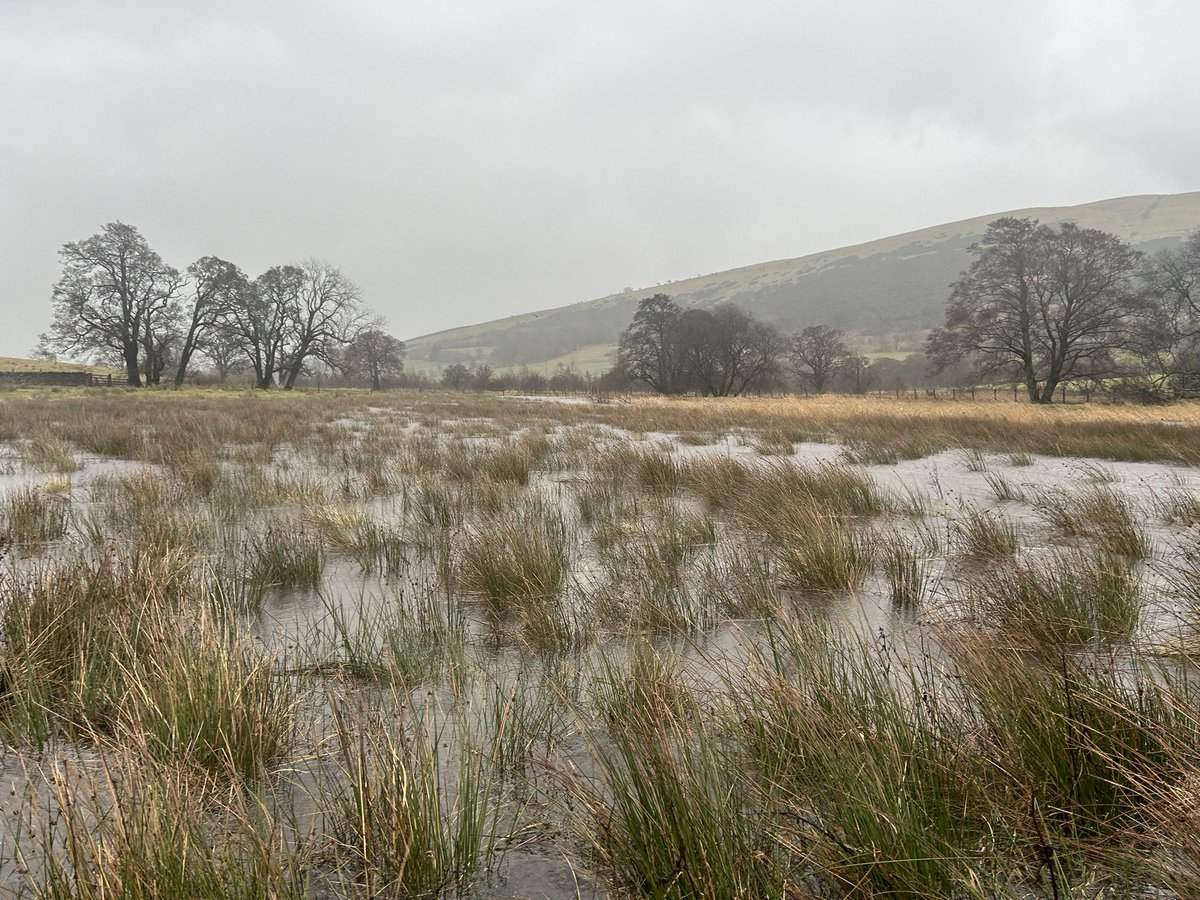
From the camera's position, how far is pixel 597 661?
2.20 m

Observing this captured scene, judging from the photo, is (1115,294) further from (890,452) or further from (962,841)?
(962,841)

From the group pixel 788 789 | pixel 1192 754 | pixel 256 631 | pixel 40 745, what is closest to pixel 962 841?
pixel 788 789

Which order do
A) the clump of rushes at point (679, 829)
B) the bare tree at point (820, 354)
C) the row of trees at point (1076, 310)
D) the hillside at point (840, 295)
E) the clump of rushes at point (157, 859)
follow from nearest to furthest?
the clump of rushes at point (157, 859) → the clump of rushes at point (679, 829) → the row of trees at point (1076, 310) → the bare tree at point (820, 354) → the hillside at point (840, 295)

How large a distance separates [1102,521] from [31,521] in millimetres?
7677

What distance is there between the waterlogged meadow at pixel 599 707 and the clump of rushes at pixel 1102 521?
7 cm

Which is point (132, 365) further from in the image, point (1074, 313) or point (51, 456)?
point (1074, 313)

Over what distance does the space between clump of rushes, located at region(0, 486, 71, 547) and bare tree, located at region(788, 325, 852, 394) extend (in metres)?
48.4

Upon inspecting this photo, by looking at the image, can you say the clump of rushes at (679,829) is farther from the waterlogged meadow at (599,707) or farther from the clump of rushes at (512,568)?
the clump of rushes at (512,568)

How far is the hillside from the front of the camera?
109625 mm

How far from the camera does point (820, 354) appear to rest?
46.9 m

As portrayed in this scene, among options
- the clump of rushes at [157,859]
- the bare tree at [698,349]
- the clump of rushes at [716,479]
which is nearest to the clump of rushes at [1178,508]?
the clump of rushes at [716,479]

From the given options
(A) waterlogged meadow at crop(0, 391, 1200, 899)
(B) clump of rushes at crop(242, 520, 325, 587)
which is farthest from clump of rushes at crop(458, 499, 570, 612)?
(B) clump of rushes at crop(242, 520, 325, 587)

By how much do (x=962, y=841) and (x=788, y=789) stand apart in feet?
1.16

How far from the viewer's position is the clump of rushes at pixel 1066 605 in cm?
209
